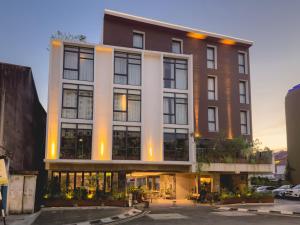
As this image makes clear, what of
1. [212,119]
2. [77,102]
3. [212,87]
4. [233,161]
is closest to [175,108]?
[212,119]

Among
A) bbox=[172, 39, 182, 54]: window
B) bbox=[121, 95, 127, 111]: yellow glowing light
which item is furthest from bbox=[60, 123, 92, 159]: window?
bbox=[172, 39, 182, 54]: window

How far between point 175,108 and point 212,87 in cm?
614

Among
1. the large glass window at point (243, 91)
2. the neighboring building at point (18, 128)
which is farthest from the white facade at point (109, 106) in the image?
the large glass window at point (243, 91)

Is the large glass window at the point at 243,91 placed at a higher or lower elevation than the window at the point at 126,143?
higher

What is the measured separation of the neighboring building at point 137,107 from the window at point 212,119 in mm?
96

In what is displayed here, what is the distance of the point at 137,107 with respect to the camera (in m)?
29.8

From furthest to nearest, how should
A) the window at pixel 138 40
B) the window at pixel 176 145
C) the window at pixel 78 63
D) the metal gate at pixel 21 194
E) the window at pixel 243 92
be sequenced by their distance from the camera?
1. the window at pixel 243 92
2. the window at pixel 138 40
3. the window at pixel 176 145
4. the window at pixel 78 63
5. the metal gate at pixel 21 194

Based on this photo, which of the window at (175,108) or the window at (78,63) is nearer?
the window at (78,63)

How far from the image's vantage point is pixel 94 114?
28312mm

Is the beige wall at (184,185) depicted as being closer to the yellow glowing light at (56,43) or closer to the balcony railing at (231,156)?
the balcony railing at (231,156)

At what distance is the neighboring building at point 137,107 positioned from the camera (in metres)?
27.9

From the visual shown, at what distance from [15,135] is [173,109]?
13345mm

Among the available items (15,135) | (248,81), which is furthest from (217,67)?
(15,135)

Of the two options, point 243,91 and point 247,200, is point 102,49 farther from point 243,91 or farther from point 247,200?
point 247,200
